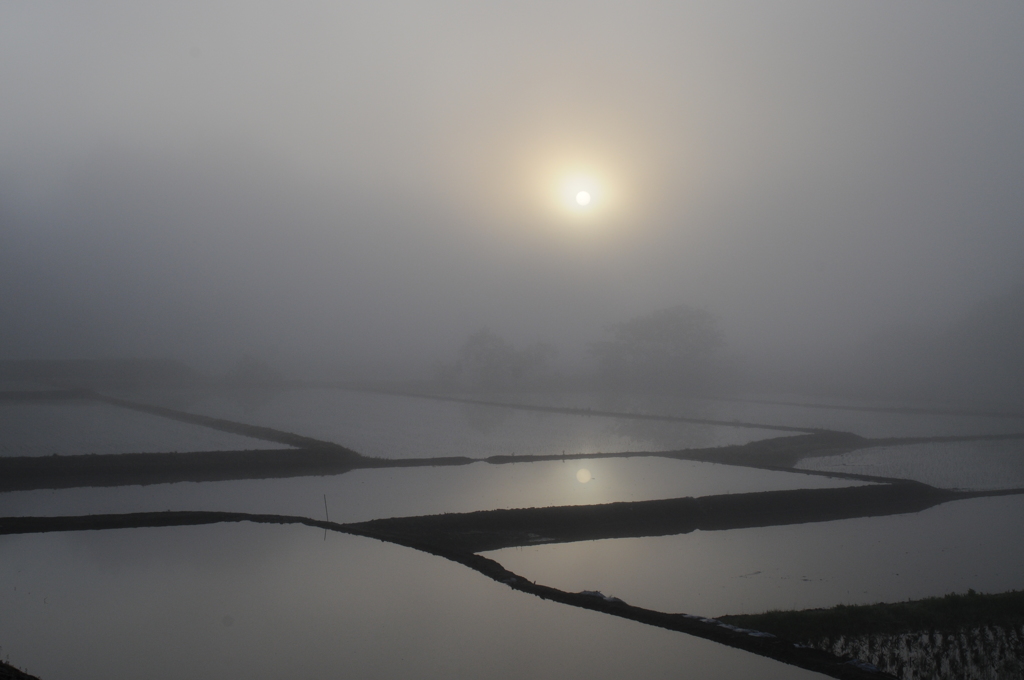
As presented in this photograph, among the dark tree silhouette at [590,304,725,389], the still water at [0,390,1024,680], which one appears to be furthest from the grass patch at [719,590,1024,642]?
the dark tree silhouette at [590,304,725,389]

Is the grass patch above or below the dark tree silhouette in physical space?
below

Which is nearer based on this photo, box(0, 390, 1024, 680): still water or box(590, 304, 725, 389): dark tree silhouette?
box(0, 390, 1024, 680): still water

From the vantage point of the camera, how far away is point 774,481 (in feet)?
43.8

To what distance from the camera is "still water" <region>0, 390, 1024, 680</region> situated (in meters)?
5.78

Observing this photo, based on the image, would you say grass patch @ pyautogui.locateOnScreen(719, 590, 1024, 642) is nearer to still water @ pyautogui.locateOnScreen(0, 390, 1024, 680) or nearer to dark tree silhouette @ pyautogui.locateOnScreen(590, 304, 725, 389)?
still water @ pyautogui.locateOnScreen(0, 390, 1024, 680)

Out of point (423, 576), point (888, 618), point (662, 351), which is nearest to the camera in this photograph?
point (888, 618)

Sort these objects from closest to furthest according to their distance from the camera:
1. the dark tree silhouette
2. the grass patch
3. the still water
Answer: the still water, the grass patch, the dark tree silhouette

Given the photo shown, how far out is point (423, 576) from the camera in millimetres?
7852

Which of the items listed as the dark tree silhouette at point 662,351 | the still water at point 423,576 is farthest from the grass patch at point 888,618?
the dark tree silhouette at point 662,351

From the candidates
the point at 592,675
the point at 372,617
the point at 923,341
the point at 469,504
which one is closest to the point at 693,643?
the point at 592,675

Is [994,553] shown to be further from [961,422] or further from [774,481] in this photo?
[961,422]

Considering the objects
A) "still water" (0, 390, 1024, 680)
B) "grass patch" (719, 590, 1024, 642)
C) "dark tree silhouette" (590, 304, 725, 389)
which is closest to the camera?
"still water" (0, 390, 1024, 680)

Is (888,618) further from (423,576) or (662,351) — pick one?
(662,351)

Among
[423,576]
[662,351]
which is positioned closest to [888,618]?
[423,576]
